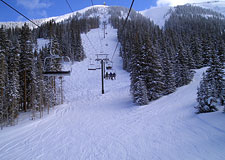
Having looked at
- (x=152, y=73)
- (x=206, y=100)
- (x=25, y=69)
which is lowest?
(x=206, y=100)

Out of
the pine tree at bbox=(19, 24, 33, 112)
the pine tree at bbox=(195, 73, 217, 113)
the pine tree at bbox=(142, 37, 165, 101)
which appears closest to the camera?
the pine tree at bbox=(195, 73, 217, 113)

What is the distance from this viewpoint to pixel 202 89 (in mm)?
10289

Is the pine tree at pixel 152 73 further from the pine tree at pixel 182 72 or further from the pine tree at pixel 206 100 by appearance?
the pine tree at pixel 206 100

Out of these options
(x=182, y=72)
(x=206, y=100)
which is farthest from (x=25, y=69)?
(x=182, y=72)

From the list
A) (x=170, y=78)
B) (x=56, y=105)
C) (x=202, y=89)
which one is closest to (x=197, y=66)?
(x=170, y=78)

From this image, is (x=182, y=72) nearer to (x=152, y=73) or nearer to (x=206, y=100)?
(x=152, y=73)

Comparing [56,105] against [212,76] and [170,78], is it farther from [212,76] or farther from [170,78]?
[212,76]

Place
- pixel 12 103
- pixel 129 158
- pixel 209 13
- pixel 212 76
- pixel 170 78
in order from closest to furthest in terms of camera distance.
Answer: pixel 129 158 → pixel 212 76 → pixel 12 103 → pixel 170 78 → pixel 209 13

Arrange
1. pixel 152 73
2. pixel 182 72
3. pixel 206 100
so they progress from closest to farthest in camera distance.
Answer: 1. pixel 206 100
2. pixel 152 73
3. pixel 182 72

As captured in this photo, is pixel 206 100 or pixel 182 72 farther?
pixel 182 72

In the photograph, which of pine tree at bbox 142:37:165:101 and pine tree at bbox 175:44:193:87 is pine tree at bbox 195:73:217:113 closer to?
pine tree at bbox 142:37:165:101

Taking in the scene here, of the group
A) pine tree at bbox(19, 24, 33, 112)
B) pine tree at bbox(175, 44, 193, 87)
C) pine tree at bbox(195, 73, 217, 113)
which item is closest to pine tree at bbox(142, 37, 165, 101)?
pine tree at bbox(175, 44, 193, 87)

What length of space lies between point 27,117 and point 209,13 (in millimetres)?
250219

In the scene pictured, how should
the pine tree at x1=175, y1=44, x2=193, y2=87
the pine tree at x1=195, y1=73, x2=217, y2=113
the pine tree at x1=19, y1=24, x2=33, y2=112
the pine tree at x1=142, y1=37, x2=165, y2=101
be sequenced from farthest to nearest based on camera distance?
the pine tree at x1=175, y1=44, x2=193, y2=87
the pine tree at x1=19, y1=24, x2=33, y2=112
the pine tree at x1=142, y1=37, x2=165, y2=101
the pine tree at x1=195, y1=73, x2=217, y2=113
